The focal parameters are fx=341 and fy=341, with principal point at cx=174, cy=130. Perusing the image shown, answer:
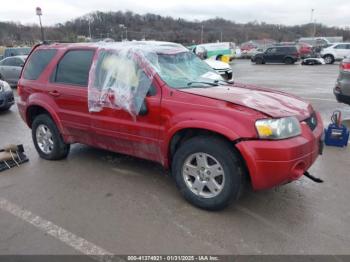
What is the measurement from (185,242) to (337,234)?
141 centimetres

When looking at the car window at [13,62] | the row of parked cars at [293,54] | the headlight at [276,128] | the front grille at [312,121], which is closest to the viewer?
the headlight at [276,128]

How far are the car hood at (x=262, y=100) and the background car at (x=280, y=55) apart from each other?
87.0 ft

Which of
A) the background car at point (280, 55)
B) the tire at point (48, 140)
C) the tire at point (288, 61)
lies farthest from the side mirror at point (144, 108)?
the tire at point (288, 61)

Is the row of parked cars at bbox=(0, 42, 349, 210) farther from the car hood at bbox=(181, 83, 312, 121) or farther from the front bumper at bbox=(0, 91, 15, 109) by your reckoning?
the front bumper at bbox=(0, 91, 15, 109)

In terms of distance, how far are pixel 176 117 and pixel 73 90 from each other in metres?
1.73

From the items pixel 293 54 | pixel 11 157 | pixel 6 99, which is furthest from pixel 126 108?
pixel 293 54

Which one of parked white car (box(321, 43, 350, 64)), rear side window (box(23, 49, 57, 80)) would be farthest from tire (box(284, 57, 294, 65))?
rear side window (box(23, 49, 57, 80))

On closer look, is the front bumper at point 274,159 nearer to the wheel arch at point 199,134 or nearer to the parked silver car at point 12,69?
the wheel arch at point 199,134

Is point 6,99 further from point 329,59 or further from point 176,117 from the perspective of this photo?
point 329,59

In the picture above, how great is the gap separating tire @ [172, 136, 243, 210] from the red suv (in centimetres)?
1

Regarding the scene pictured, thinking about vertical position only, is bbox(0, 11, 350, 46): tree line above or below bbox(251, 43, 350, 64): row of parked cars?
above

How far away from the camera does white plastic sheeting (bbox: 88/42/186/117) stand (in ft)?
12.7

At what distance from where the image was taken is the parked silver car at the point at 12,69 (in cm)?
1445

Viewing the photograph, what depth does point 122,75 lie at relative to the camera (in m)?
4.07
